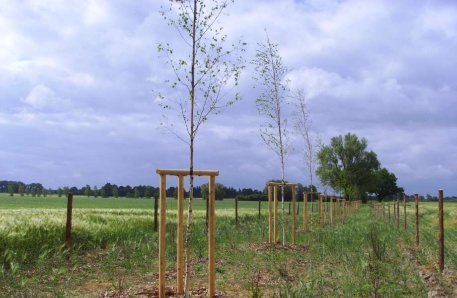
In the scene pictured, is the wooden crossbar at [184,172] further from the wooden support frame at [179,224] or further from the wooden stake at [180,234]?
the wooden stake at [180,234]

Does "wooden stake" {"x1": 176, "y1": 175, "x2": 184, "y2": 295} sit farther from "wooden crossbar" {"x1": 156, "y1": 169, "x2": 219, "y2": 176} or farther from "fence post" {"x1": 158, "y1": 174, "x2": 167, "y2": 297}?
"fence post" {"x1": 158, "y1": 174, "x2": 167, "y2": 297}

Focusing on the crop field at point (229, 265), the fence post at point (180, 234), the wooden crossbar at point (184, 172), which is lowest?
the crop field at point (229, 265)

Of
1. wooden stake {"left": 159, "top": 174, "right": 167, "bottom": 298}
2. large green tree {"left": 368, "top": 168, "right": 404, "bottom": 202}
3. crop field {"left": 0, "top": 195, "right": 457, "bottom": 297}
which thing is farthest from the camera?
large green tree {"left": 368, "top": 168, "right": 404, "bottom": 202}

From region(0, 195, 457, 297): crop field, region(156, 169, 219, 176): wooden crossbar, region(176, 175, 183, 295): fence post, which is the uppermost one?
region(156, 169, 219, 176): wooden crossbar

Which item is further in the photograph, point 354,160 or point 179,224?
point 354,160

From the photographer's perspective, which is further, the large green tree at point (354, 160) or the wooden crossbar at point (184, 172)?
the large green tree at point (354, 160)

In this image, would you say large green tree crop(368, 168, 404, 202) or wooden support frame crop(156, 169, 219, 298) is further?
large green tree crop(368, 168, 404, 202)

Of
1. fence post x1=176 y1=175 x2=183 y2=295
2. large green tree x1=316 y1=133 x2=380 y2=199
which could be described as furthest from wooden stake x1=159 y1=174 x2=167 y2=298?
large green tree x1=316 y1=133 x2=380 y2=199

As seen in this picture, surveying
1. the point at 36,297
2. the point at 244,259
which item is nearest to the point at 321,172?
the point at 244,259

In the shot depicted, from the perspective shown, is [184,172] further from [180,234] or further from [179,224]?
[180,234]

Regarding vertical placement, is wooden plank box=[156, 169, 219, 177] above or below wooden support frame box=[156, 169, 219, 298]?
above

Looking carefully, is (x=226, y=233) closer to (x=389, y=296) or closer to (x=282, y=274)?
(x=282, y=274)

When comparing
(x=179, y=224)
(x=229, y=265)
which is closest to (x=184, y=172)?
(x=179, y=224)

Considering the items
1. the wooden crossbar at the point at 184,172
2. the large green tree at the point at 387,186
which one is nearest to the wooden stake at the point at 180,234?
the wooden crossbar at the point at 184,172
